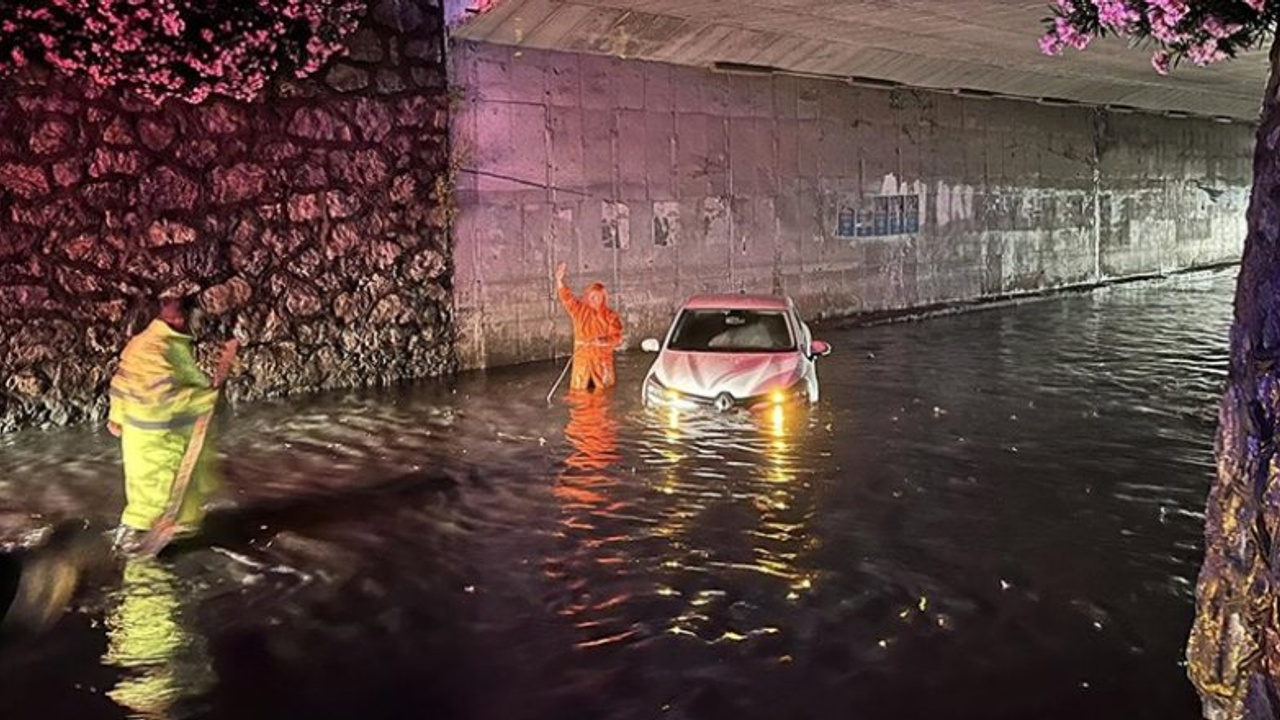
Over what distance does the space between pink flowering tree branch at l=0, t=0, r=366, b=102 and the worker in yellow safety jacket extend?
5721 mm

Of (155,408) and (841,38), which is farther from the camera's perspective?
(841,38)

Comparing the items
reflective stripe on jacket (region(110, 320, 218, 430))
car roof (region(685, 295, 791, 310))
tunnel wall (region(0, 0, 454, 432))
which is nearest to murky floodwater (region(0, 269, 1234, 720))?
reflective stripe on jacket (region(110, 320, 218, 430))

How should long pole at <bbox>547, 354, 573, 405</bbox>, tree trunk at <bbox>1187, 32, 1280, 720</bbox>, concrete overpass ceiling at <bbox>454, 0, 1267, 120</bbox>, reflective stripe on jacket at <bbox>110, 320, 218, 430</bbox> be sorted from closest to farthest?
tree trunk at <bbox>1187, 32, 1280, 720</bbox> < reflective stripe on jacket at <bbox>110, 320, 218, 430</bbox> < long pole at <bbox>547, 354, 573, 405</bbox> < concrete overpass ceiling at <bbox>454, 0, 1267, 120</bbox>

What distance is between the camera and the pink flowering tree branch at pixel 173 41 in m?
12.1

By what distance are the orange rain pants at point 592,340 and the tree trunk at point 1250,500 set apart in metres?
9.72

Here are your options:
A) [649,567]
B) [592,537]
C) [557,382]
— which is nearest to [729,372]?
[557,382]

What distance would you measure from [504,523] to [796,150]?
46.3ft

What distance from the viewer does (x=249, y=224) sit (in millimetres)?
14312

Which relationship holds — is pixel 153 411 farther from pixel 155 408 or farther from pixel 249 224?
pixel 249 224

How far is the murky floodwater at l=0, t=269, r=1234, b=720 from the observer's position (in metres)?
5.75

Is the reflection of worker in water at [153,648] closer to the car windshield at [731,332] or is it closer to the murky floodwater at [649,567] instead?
the murky floodwater at [649,567]

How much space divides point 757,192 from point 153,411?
14291 mm

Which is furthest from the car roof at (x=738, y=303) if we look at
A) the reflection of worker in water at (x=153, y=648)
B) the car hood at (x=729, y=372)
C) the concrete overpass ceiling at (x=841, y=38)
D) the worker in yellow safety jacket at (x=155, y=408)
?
the reflection of worker in water at (x=153, y=648)

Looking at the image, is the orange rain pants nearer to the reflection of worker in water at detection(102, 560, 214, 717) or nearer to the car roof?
the car roof
